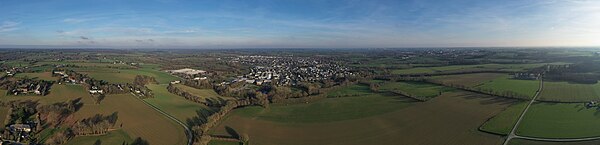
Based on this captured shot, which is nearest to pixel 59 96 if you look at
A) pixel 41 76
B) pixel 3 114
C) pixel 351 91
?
pixel 3 114

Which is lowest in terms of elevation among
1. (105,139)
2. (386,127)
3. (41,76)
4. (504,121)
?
(105,139)

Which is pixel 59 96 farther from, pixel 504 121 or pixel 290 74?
pixel 504 121

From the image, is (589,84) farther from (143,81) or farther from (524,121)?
(143,81)

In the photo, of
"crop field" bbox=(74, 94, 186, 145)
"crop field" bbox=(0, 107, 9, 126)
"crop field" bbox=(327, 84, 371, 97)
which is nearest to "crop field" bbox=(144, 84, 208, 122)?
"crop field" bbox=(74, 94, 186, 145)

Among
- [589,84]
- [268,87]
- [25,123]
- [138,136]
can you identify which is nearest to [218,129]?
[138,136]

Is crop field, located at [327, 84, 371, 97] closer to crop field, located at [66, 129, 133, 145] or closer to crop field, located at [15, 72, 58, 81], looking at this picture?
crop field, located at [66, 129, 133, 145]

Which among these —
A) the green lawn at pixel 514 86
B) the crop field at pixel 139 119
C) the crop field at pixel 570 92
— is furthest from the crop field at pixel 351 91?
the crop field at pixel 139 119

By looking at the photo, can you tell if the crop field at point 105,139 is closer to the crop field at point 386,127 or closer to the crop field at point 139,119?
the crop field at point 139,119
